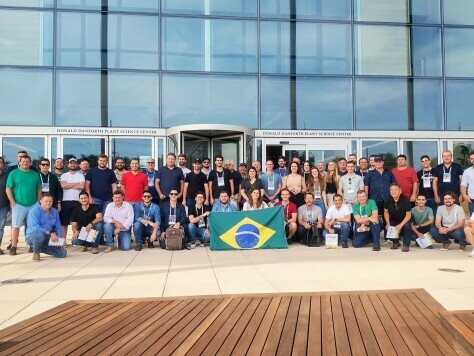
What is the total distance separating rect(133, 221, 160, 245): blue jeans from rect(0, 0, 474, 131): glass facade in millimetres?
5868

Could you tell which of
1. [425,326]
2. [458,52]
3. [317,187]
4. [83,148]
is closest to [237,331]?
[425,326]

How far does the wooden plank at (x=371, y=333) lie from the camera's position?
3.26 m

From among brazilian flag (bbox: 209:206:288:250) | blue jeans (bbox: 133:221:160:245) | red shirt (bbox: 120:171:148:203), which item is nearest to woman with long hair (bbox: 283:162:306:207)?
brazilian flag (bbox: 209:206:288:250)

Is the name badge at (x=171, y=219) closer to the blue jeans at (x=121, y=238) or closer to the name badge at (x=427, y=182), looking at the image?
the blue jeans at (x=121, y=238)

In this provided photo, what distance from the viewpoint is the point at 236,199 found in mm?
11227

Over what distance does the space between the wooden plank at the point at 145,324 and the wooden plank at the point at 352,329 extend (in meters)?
1.62

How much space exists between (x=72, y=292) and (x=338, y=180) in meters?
7.10

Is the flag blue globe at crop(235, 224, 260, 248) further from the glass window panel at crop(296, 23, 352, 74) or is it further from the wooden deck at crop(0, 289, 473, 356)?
the glass window panel at crop(296, 23, 352, 74)

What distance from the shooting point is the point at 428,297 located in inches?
191

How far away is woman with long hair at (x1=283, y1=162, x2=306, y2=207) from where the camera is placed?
10.6 meters

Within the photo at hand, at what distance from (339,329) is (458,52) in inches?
629

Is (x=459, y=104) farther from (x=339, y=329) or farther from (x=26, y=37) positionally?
(x=26, y=37)

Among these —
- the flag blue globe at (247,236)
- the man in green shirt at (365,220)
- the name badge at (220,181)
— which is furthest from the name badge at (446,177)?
the name badge at (220,181)

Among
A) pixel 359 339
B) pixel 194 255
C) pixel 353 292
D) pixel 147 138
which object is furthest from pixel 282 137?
pixel 359 339
